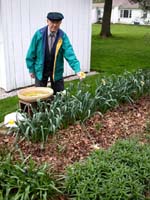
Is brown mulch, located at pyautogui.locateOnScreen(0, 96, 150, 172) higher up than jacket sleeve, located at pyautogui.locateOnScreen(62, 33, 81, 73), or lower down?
lower down

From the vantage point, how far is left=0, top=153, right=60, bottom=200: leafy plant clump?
296 centimetres

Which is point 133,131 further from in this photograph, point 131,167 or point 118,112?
point 131,167

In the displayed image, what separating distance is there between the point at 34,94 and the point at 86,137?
0.96m

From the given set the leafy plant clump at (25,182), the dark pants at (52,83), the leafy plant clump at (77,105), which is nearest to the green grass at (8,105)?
the dark pants at (52,83)

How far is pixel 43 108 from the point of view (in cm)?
432

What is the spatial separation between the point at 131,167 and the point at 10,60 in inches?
178

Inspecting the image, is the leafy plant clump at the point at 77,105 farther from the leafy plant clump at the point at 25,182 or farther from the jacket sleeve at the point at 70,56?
the leafy plant clump at the point at 25,182

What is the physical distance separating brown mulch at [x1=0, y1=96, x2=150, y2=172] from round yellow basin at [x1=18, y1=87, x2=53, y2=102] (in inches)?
19.9

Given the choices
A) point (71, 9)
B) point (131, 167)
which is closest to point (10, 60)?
point (71, 9)

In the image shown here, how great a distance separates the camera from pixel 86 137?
13.4 ft

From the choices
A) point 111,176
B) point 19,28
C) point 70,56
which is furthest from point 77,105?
point 19,28

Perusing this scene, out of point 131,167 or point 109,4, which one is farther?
point 109,4

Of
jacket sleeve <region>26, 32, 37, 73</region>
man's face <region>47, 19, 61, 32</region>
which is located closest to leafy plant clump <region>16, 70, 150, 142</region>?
jacket sleeve <region>26, 32, 37, 73</region>

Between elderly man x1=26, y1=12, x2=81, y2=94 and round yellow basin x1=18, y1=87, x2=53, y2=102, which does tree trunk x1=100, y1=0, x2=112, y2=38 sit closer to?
elderly man x1=26, y1=12, x2=81, y2=94
